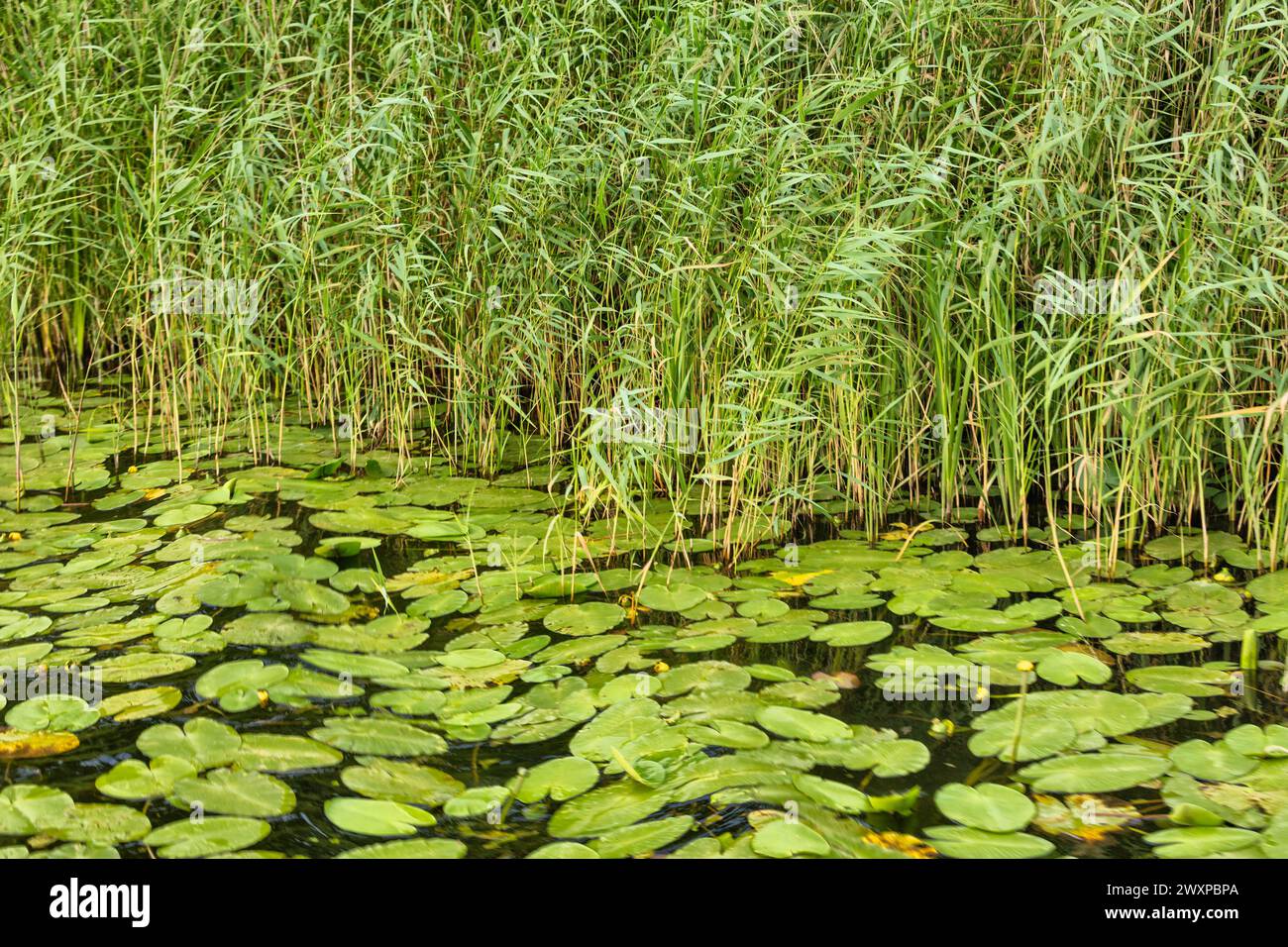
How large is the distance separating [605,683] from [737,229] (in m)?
1.79

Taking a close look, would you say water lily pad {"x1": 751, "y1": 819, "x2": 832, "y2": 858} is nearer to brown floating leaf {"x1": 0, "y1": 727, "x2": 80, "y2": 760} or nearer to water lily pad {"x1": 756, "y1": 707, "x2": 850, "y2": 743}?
water lily pad {"x1": 756, "y1": 707, "x2": 850, "y2": 743}

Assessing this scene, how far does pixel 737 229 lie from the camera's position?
4102mm

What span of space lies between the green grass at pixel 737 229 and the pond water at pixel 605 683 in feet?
0.89

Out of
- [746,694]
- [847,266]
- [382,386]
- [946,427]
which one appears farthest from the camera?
[382,386]

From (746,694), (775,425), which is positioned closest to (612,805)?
(746,694)

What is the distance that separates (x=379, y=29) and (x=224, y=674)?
2569 mm

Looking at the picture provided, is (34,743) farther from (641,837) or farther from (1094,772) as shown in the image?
(1094,772)

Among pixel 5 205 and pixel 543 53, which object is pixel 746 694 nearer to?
pixel 543 53

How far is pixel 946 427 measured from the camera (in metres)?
3.68

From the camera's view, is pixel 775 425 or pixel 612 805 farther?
pixel 775 425

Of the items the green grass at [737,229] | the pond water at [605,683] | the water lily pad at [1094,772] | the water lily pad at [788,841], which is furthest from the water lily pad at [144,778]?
the water lily pad at [1094,772]

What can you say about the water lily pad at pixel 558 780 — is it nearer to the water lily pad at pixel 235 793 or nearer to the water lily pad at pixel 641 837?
the water lily pad at pixel 641 837

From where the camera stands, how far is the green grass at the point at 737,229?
3.50 metres

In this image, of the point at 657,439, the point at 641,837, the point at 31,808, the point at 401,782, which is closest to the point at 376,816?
the point at 401,782
